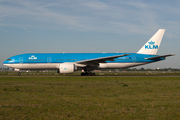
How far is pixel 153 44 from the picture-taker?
30297mm

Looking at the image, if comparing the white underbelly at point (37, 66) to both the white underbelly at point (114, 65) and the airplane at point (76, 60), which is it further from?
the white underbelly at point (114, 65)

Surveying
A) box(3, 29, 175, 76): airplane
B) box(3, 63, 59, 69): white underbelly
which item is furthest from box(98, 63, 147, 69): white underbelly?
box(3, 63, 59, 69): white underbelly

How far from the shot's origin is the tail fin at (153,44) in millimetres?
30125

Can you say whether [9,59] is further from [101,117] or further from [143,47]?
[101,117]

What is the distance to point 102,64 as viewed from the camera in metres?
28.1

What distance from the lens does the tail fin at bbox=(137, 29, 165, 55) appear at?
30125mm

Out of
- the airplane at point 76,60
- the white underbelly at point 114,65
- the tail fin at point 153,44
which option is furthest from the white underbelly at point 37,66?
the tail fin at point 153,44

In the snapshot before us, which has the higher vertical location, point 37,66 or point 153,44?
point 153,44

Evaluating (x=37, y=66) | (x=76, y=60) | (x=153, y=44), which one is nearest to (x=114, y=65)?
(x=76, y=60)

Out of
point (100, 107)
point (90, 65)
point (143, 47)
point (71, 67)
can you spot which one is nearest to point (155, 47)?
point (143, 47)

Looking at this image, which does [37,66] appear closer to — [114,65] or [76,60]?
[76,60]

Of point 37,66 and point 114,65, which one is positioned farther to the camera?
point 114,65

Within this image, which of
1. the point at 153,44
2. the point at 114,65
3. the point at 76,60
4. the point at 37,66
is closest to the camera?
the point at 76,60

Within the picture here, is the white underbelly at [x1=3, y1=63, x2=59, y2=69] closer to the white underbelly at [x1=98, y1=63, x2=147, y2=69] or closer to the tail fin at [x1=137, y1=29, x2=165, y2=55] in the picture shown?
the white underbelly at [x1=98, y1=63, x2=147, y2=69]
